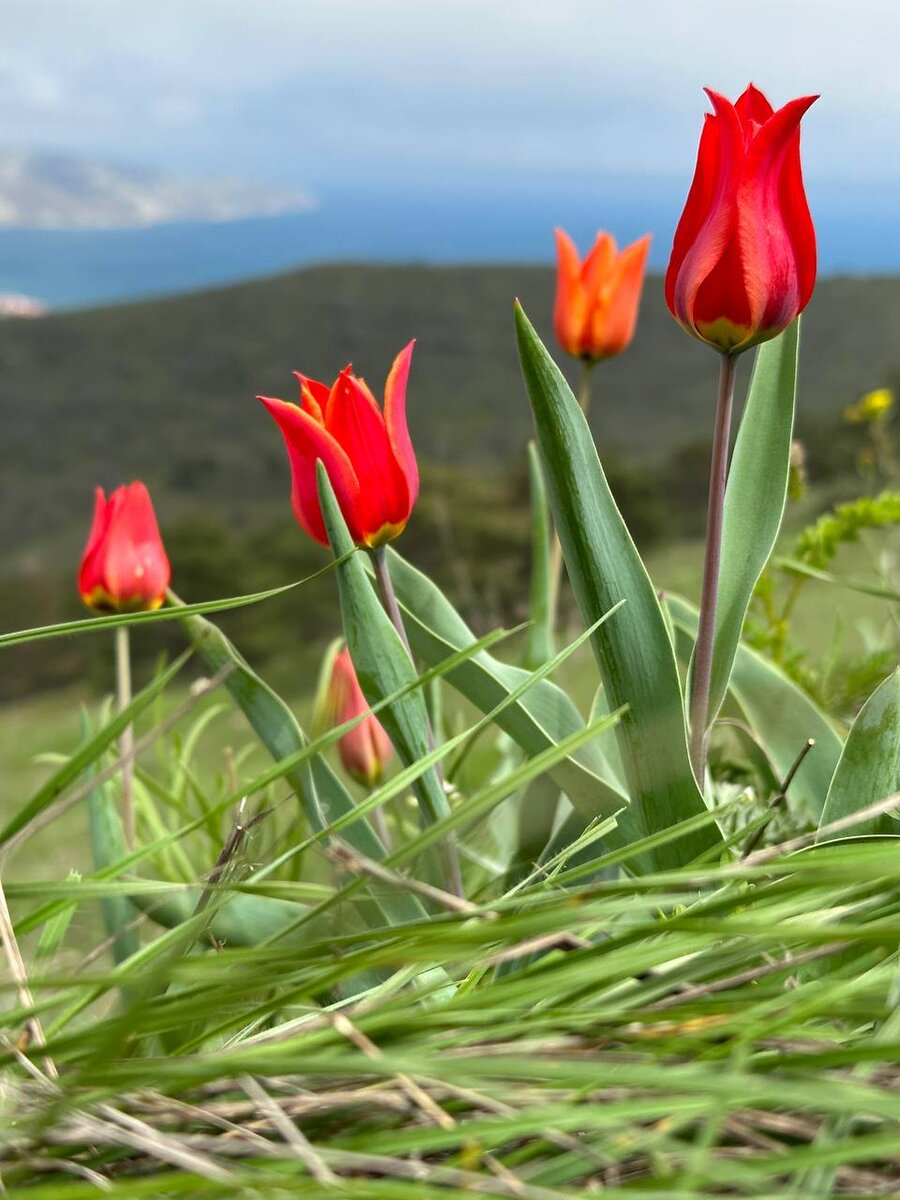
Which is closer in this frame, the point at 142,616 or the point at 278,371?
the point at 142,616

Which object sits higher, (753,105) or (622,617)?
(753,105)

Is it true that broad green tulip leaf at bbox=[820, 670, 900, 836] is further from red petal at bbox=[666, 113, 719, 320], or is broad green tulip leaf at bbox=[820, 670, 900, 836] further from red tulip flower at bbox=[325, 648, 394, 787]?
red tulip flower at bbox=[325, 648, 394, 787]

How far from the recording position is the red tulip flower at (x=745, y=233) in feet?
1.23

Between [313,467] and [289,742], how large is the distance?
0.11 metres

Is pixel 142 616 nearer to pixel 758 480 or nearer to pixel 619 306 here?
pixel 758 480

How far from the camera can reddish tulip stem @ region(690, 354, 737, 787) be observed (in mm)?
389

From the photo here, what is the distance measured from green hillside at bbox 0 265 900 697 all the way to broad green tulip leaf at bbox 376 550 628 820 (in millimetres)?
5897

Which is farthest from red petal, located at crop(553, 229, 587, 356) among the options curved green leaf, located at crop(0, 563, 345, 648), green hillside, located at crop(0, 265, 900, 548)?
green hillside, located at crop(0, 265, 900, 548)

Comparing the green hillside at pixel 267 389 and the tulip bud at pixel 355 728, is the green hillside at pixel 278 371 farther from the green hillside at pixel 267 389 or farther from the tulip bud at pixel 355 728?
the tulip bud at pixel 355 728

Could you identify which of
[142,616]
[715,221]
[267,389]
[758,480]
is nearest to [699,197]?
[715,221]

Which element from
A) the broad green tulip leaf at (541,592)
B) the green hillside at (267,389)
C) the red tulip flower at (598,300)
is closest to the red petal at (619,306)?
the red tulip flower at (598,300)

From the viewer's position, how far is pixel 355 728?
2.09 feet

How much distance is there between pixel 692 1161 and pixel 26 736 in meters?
5.02

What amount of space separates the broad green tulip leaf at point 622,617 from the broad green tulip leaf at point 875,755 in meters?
0.05
